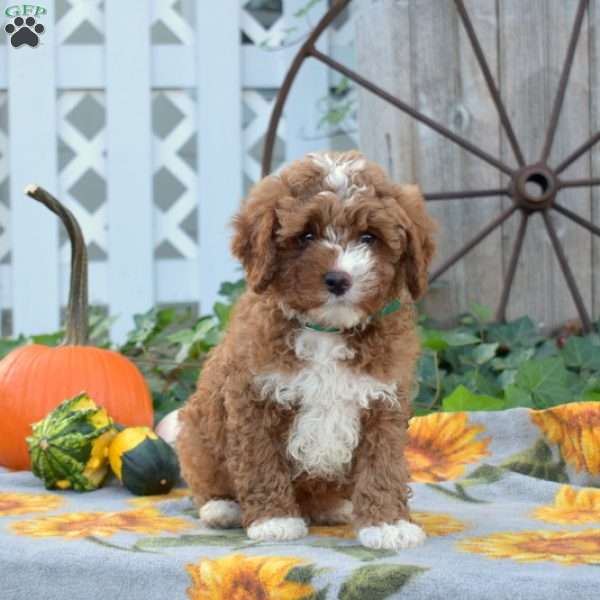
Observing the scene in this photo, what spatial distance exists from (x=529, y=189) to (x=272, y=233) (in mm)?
2666

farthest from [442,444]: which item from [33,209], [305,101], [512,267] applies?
[33,209]

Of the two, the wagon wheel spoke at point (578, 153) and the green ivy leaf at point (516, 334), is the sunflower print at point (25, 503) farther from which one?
the wagon wheel spoke at point (578, 153)

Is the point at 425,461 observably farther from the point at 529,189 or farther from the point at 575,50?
the point at 575,50

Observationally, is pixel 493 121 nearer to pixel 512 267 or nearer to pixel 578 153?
pixel 578 153

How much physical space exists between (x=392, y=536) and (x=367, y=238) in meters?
0.71

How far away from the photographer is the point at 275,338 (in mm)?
2697

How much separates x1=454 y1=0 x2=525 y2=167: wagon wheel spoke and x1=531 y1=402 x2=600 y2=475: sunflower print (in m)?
1.52

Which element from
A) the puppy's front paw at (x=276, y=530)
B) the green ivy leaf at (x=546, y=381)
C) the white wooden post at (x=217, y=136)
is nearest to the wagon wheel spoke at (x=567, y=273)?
the green ivy leaf at (x=546, y=381)

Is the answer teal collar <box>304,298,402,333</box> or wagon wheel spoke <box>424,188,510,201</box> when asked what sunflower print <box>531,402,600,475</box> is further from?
wagon wheel spoke <box>424,188,510,201</box>

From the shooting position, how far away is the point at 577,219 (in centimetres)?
493

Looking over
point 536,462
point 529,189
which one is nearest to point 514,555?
point 536,462

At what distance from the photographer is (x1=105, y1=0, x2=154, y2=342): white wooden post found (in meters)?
5.55

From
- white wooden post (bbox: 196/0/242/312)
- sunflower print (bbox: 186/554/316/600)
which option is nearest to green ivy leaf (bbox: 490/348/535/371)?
white wooden post (bbox: 196/0/242/312)

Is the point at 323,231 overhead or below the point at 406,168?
below
